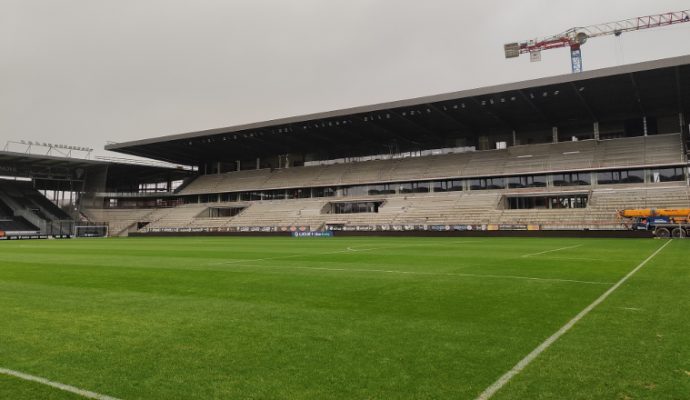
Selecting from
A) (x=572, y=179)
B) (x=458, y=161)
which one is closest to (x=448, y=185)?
(x=458, y=161)

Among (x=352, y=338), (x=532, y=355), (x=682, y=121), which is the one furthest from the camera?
(x=682, y=121)

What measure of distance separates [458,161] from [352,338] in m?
57.7

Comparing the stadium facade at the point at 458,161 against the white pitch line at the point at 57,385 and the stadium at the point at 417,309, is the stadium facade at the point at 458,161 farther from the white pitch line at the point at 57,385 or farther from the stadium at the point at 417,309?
the white pitch line at the point at 57,385

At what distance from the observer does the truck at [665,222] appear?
35.2 m

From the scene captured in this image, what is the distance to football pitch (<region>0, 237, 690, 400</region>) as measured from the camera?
4461 mm

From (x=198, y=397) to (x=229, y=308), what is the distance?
4472mm

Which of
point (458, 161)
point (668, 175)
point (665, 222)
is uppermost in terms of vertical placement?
point (458, 161)

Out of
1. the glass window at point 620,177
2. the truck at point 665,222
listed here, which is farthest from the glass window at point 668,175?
the truck at point 665,222

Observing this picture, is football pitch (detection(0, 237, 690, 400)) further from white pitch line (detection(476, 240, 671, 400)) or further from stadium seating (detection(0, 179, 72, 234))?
stadium seating (detection(0, 179, 72, 234))

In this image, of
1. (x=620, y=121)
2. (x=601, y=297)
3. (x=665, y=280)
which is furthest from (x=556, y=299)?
(x=620, y=121)

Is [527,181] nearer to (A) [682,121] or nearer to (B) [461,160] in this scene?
(B) [461,160]

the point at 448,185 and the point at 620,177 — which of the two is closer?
the point at 620,177

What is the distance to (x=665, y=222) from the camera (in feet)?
118

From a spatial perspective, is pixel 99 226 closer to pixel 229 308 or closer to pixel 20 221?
pixel 20 221
